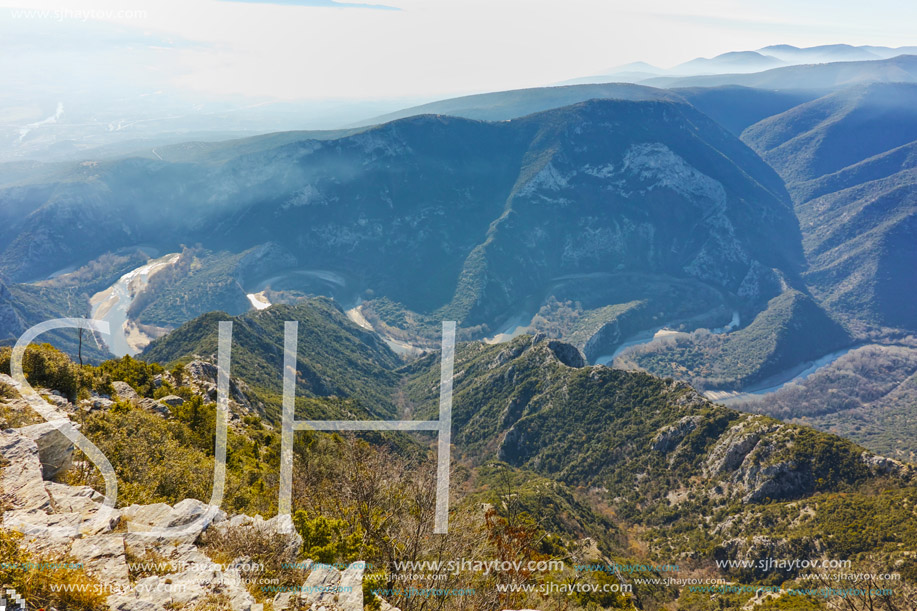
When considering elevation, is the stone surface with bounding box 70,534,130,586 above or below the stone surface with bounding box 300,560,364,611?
above

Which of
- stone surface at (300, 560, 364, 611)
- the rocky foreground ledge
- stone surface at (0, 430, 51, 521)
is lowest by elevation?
stone surface at (300, 560, 364, 611)

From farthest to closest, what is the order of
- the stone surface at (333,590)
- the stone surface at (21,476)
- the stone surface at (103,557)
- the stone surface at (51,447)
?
the stone surface at (51,447) → the stone surface at (333,590) → the stone surface at (21,476) → the stone surface at (103,557)

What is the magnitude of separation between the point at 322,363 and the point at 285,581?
416 feet

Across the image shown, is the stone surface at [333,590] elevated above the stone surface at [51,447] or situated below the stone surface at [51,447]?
below

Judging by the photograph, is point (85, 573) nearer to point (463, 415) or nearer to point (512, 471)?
point (512, 471)

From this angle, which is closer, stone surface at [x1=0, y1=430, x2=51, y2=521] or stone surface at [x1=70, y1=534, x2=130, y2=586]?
stone surface at [x1=70, y1=534, x2=130, y2=586]

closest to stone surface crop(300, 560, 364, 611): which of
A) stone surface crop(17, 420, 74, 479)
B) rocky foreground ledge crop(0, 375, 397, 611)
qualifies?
rocky foreground ledge crop(0, 375, 397, 611)

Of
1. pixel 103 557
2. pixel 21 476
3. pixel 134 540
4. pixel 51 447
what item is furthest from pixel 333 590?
pixel 51 447

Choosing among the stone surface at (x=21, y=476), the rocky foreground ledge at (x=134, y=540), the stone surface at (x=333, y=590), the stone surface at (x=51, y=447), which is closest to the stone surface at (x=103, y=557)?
the rocky foreground ledge at (x=134, y=540)

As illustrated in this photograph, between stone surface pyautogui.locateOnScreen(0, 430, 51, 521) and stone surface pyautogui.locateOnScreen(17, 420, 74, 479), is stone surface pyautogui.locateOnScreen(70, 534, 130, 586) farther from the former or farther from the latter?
stone surface pyautogui.locateOnScreen(17, 420, 74, 479)

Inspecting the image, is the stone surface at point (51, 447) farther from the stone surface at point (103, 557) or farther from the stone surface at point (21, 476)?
the stone surface at point (103, 557)

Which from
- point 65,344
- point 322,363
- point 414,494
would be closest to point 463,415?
point 322,363

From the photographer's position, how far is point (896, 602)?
35250mm

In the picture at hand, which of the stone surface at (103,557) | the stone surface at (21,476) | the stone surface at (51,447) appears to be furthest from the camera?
the stone surface at (51,447)
